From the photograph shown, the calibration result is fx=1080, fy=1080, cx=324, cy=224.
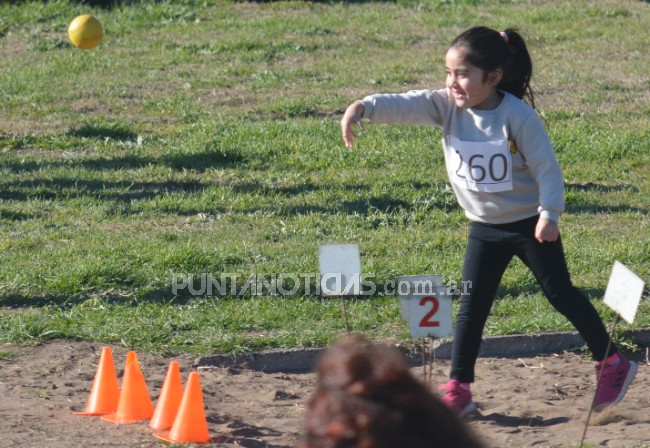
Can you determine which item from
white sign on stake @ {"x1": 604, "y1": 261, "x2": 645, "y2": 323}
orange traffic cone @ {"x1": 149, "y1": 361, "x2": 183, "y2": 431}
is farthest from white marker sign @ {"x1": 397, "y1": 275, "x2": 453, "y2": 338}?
orange traffic cone @ {"x1": 149, "y1": 361, "x2": 183, "y2": 431}

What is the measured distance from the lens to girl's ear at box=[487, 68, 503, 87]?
462 cm

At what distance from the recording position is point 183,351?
5695 mm

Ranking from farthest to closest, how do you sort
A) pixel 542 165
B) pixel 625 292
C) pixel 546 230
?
1. pixel 542 165
2. pixel 546 230
3. pixel 625 292

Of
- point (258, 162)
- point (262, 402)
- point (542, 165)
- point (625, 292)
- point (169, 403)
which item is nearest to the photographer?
point (625, 292)

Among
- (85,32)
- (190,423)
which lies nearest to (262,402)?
(190,423)

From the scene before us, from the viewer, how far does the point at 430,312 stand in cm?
463

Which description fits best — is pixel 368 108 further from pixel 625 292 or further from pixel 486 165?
pixel 625 292

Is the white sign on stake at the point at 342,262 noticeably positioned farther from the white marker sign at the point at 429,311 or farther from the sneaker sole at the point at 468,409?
the sneaker sole at the point at 468,409

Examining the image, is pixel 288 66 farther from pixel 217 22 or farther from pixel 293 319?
pixel 293 319

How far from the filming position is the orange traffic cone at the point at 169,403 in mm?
4652

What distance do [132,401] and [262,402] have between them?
2.15 feet

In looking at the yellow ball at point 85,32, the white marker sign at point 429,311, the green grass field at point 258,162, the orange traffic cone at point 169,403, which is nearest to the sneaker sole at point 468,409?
the white marker sign at point 429,311

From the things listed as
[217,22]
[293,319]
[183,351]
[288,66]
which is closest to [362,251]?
[293,319]

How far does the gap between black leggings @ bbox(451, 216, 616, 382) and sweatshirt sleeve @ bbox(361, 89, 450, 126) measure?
1.72ft
